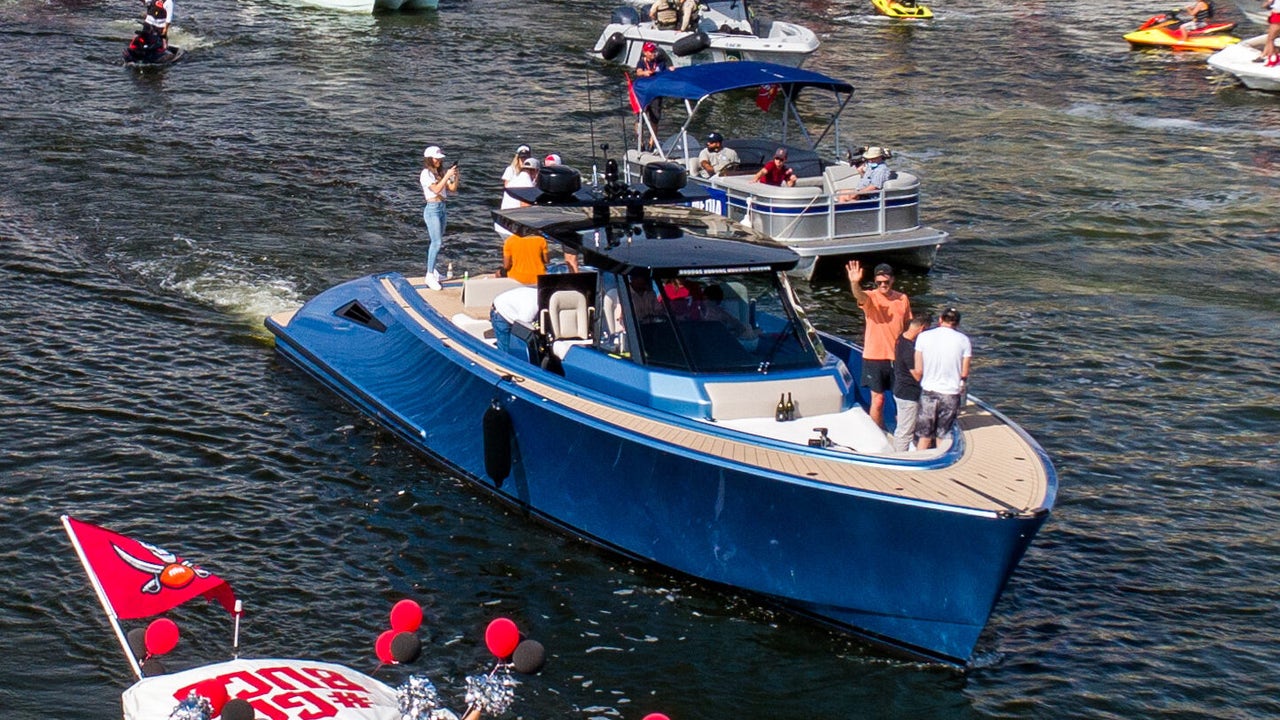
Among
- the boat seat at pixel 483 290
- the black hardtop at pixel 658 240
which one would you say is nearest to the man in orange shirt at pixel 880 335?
the black hardtop at pixel 658 240

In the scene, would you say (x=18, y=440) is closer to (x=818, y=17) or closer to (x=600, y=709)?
(x=600, y=709)

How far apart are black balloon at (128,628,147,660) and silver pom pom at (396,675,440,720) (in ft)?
4.72

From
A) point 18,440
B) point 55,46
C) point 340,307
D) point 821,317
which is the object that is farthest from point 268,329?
point 55,46

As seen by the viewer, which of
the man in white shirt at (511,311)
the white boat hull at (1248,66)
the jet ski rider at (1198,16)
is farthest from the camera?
the jet ski rider at (1198,16)

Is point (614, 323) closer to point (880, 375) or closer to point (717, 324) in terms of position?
point (717, 324)

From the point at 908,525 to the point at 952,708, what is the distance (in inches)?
54.9

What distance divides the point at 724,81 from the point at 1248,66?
574 inches

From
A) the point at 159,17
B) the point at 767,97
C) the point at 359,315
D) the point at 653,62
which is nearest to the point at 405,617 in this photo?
the point at 359,315

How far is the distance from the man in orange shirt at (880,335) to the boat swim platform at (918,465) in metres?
0.69

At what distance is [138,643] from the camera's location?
28.4 ft

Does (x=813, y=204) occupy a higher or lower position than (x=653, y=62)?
lower

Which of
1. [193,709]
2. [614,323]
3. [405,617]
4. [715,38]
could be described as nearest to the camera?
[193,709]

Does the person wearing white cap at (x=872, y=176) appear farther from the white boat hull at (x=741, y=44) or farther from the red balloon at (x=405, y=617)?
the red balloon at (x=405, y=617)

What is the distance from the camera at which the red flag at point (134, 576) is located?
8.71 m
